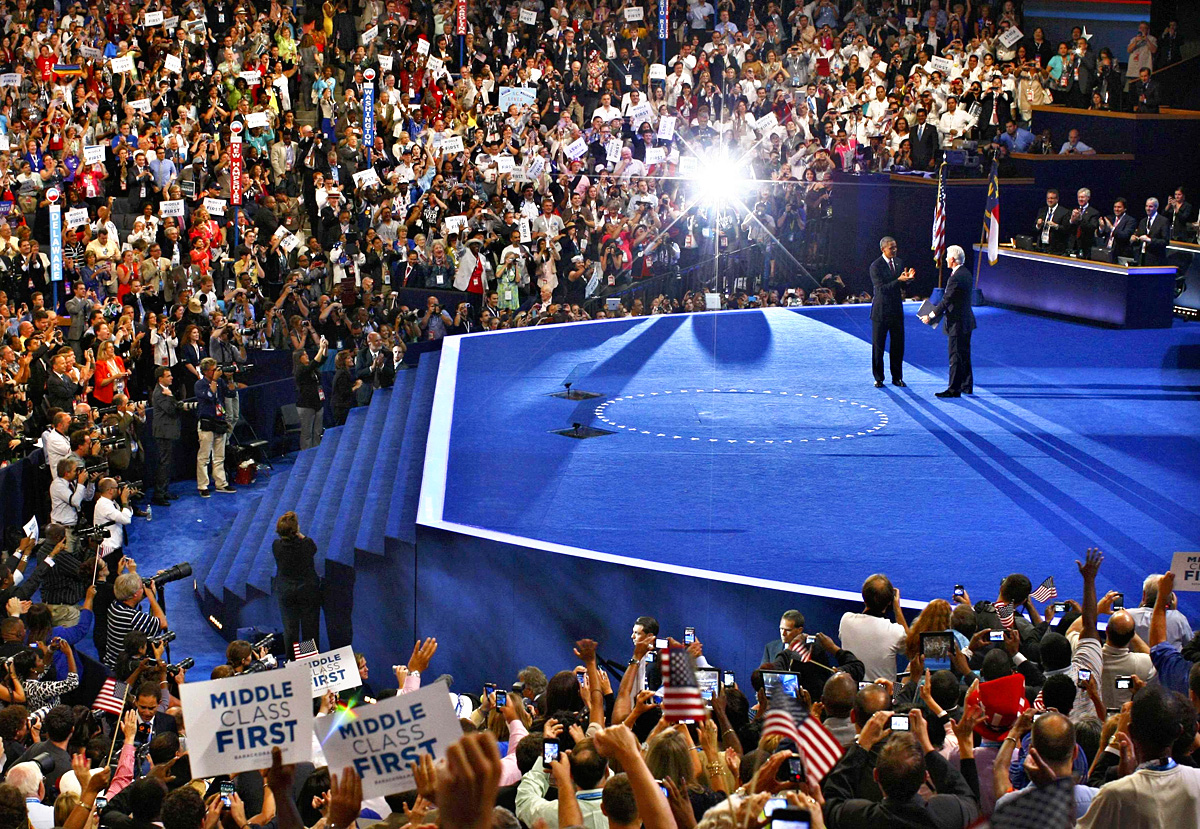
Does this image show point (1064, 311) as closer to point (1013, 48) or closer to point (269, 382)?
point (1013, 48)

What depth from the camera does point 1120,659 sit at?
728cm

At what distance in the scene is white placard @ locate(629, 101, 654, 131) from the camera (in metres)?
26.1

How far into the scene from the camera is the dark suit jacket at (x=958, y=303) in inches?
617

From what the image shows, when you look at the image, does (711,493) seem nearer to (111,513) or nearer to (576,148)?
(111,513)

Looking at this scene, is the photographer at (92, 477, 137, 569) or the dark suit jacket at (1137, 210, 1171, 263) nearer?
the photographer at (92, 477, 137, 569)

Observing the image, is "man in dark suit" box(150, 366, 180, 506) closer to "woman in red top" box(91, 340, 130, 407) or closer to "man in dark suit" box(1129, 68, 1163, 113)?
"woman in red top" box(91, 340, 130, 407)

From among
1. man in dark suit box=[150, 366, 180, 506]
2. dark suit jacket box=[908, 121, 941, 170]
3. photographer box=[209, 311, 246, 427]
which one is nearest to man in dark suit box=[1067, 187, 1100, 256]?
dark suit jacket box=[908, 121, 941, 170]

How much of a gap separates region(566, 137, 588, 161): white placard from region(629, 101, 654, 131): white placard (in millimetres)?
1474

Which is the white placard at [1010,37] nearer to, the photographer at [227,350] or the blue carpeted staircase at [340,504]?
the blue carpeted staircase at [340,504]

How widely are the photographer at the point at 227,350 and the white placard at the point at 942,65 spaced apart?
50.4ft

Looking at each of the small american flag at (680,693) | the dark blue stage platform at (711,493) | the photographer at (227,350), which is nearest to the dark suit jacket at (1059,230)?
the dark blue stage platform at (711,493)

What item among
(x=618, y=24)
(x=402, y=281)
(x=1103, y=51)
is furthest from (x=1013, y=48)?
(x=402, y=281)

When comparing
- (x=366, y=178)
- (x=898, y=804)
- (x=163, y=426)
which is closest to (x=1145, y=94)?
(x=366, y=178)

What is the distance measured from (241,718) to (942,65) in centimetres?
2491
